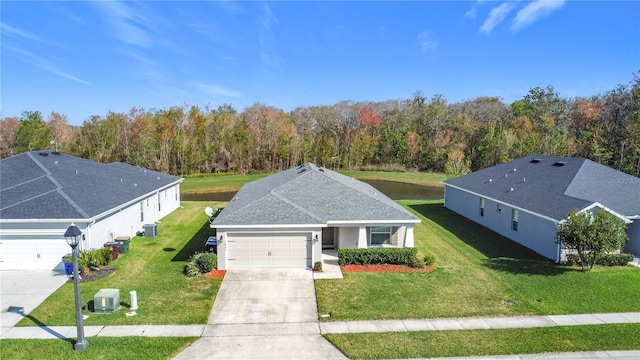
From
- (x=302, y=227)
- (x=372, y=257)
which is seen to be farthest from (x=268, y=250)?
(x=372, y=257)

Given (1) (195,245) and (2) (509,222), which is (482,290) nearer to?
(2) (509,222)

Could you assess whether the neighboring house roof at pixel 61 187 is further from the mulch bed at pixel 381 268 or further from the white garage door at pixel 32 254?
the mulch bed at pixel 381 268

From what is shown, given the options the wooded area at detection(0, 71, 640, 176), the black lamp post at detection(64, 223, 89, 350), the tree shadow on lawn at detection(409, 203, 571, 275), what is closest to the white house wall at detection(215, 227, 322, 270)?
the black lamp post at detection(64, 223, 89, 350)

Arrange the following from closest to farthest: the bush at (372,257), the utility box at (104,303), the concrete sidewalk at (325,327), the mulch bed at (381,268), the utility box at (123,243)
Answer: the concrete sidewalk at (325,327) < the utility box at (104,303) < the mulch bed at (381,268) < the bush at (372,257) < the utility box at (123,243)

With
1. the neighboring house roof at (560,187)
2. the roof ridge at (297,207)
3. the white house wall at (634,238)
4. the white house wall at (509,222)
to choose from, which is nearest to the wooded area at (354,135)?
the white house wall at (509,222)

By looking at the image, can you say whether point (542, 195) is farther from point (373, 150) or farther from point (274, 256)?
point (373, 150)

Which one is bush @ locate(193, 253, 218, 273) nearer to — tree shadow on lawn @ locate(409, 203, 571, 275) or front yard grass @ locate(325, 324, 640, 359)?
front yard grass @ locate(325, 324, 640, 359)

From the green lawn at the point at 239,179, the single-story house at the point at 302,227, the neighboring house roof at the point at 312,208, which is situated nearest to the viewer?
the single-story house at the point at 302,227

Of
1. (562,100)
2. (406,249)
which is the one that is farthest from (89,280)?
(562,100)
